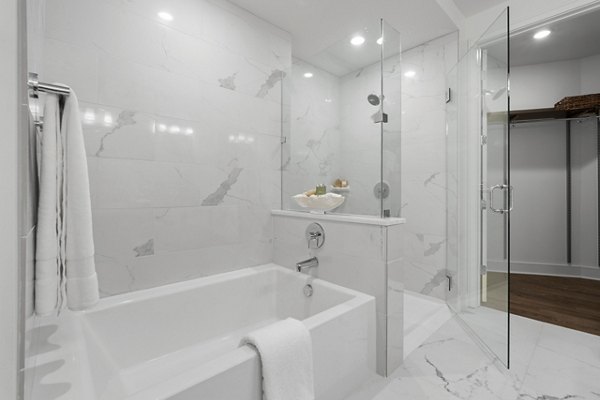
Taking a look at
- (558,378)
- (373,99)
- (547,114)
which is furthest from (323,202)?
(547,114)

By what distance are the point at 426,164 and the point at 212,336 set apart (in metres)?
2.34

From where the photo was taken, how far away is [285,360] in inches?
42.9

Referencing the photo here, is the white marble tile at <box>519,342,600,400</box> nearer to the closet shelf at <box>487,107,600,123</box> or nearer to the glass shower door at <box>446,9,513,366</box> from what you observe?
the glass shower door at <box>446,9,513,366</box>

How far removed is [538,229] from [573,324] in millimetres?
1909

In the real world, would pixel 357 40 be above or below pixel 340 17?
below

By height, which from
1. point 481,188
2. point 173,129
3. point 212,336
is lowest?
point 212,336

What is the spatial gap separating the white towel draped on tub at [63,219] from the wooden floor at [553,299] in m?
2.15

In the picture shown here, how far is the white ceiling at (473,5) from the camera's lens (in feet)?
7.63

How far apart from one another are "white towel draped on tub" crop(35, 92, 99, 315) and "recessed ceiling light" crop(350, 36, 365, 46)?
1.84m

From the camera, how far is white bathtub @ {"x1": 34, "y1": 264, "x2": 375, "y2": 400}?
982mm

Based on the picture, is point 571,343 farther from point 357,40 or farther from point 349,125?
point 357,40

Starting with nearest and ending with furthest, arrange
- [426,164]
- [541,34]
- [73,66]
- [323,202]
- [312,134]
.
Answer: [73,66]
[323,202]
[312,134]
[426,164]
[541,34]

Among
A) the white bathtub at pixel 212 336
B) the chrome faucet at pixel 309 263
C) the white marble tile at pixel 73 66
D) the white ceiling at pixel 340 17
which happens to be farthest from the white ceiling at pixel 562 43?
the white marble tile at pixel 73 66

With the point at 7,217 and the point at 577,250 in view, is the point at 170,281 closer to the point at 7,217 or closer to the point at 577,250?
the point at 7,217
